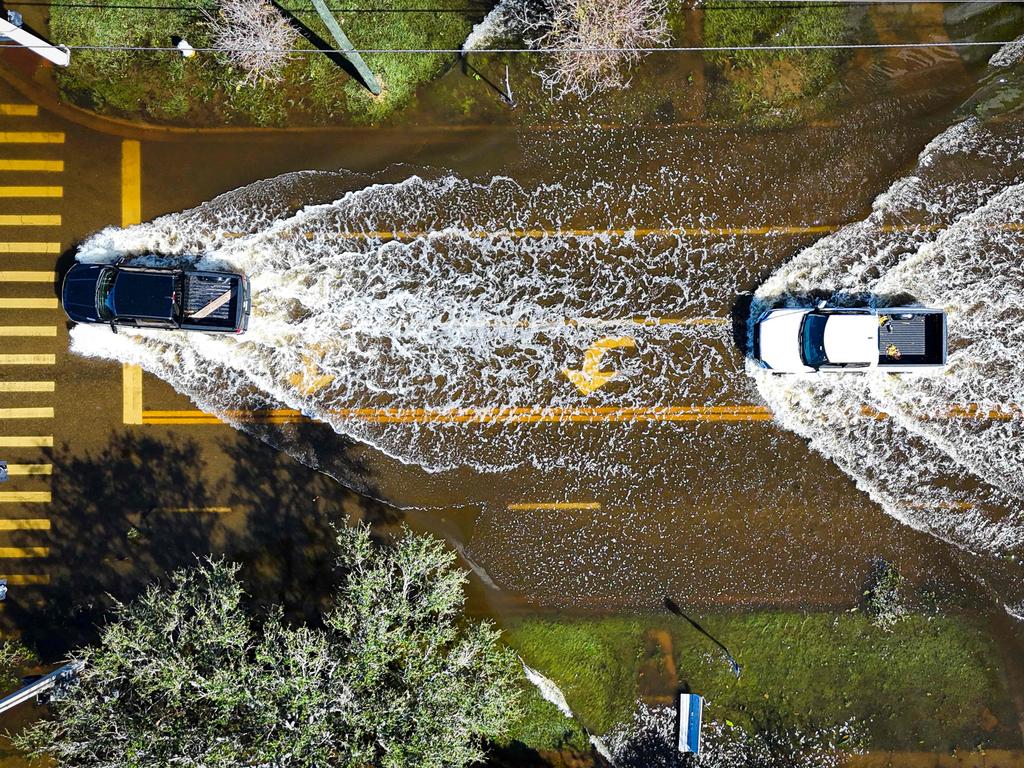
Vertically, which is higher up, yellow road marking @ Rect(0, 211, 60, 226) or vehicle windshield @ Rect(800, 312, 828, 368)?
yellow road marking @ Rect(0, 211, 60, 226)

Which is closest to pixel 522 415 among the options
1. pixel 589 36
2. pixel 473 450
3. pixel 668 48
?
pixel 473 450

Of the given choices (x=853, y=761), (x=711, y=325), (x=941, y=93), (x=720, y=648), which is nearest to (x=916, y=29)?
(x=941, y=93)

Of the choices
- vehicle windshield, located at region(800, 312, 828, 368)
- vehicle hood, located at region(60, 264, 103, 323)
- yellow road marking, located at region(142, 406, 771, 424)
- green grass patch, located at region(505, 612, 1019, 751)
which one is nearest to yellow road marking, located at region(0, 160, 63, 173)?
vehicle hood, located at region(60, 264, 103, 323)

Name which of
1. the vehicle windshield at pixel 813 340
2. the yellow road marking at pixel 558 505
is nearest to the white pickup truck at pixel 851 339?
the vehicle windshield at pixel 813 340

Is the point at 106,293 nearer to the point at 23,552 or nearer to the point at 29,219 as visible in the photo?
the point at 29,219

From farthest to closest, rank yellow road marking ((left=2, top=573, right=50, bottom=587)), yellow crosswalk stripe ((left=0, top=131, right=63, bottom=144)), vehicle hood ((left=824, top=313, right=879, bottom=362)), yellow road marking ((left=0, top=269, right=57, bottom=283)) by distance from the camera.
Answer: yellow crosswalk stripe ((left=0, top=131, right=63, bottom=144))
yellow road marking ((left=0, top=269, right=57, bottom=283))
yellow road marking ((left=2, top=573, right=50, bottom=587))
vehicle hood ((left=824, top=313, right=879, bottom=362))

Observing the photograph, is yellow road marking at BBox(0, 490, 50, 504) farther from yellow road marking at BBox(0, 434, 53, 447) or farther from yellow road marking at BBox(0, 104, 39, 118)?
yellow road marking at BBox(0, 104, 39, 118)
